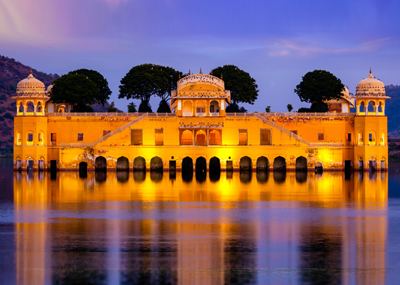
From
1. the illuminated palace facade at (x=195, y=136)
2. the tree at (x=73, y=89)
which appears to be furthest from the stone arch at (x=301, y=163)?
the tree at (x=73, y=89)

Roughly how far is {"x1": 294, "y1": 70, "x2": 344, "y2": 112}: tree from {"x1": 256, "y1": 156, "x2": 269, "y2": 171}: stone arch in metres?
10.3

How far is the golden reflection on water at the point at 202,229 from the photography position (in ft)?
66.9

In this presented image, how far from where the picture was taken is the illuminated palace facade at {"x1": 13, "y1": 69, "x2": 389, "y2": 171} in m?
67.6

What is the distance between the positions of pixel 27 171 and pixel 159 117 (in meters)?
15.8

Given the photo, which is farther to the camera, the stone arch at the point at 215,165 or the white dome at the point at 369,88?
the stone arch at the point at 215,165

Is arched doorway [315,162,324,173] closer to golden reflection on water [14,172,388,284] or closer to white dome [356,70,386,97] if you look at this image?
white dome [356,70,386,97]

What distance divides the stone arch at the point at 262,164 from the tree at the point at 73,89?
2141 cm

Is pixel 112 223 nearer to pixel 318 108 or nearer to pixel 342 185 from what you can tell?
pixel 342 185

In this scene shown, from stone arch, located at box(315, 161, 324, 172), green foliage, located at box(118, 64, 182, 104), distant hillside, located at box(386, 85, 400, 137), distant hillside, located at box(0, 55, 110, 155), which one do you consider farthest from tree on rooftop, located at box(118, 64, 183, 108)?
distant hillside, located at box(386, 85, 400, 137)

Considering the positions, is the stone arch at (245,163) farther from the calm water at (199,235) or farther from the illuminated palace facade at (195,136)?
the calm water at (199,235)

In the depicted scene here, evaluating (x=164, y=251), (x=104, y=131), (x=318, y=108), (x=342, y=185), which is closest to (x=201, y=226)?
(x=164, y=251)

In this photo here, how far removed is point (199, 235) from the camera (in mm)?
26234

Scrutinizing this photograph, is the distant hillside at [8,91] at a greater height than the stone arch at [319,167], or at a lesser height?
greater

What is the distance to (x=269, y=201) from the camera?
39906 millimetres
